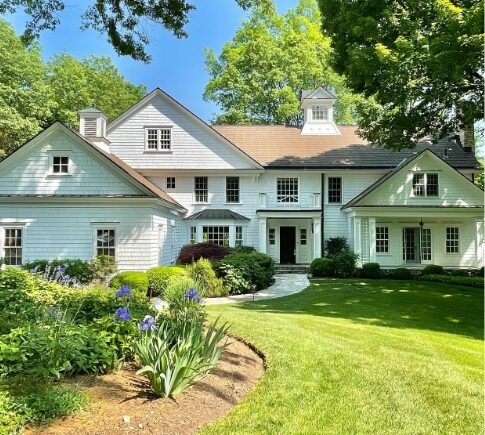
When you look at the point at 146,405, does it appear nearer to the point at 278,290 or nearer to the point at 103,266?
the point at 278,290

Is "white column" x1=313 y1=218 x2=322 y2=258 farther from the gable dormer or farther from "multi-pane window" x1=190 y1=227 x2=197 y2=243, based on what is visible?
the gable dormer

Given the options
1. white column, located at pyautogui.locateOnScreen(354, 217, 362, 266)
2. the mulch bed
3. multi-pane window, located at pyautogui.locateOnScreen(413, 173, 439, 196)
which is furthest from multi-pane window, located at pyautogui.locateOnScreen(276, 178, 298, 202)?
the mulch bed

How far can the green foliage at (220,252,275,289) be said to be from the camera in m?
15.7

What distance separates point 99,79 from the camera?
41906mm

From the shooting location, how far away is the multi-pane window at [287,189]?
921 inches

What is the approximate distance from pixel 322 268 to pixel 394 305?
22.9 feet

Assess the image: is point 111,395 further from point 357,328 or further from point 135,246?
point 135,246

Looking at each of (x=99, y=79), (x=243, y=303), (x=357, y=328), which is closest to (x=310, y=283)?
(x=243, y=303)

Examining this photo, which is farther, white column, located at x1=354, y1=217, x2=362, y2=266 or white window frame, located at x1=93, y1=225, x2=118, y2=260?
white column, located at x1=354, y1=217, x2=362, y2=266

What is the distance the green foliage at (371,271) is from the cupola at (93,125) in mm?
14885

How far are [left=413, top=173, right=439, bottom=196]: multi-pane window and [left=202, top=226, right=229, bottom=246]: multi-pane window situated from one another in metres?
10.3

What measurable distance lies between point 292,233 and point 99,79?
2906 centimetres

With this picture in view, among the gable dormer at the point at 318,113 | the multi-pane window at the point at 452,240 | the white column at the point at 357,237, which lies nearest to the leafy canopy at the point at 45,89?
the gable dormer at the point at 318,113

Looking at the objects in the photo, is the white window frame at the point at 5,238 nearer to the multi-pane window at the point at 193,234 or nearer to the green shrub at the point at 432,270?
the multi-pane window at the point at 193,234
